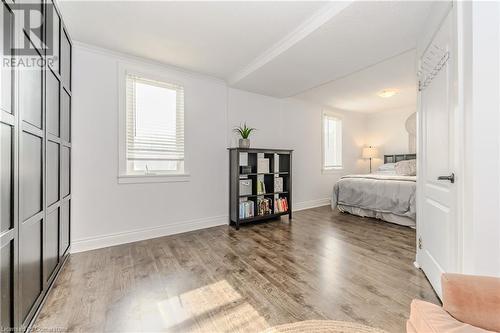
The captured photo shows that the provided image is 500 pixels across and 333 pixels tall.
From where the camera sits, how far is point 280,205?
3.97 meters

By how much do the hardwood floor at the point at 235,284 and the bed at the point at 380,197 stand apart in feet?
2.33

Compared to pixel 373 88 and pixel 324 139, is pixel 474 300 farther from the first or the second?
pixel 324 139

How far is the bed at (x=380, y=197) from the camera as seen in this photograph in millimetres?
3541

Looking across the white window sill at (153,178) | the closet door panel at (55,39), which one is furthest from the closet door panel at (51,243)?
the closet door panel at (55,39)

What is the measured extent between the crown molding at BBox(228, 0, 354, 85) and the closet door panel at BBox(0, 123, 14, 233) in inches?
91.9

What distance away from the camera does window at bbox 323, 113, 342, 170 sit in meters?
5.39

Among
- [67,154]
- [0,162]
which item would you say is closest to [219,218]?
[67,154]

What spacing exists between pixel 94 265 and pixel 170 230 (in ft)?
3.45

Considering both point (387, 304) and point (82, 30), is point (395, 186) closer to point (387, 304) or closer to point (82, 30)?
point (387, 304)

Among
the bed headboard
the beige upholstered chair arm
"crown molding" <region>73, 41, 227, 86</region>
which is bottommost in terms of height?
the beige upholstered chair arm

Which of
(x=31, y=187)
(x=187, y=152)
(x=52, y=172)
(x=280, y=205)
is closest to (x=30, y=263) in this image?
(x=31, y=187)

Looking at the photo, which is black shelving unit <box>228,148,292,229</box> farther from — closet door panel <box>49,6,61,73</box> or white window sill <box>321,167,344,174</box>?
closet door panel <box>49,6,61,73</box>

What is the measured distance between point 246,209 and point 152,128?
183cm

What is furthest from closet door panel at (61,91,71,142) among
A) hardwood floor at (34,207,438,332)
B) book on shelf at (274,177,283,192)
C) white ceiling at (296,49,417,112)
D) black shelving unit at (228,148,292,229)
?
white ceiling at (296,49,417,112)
